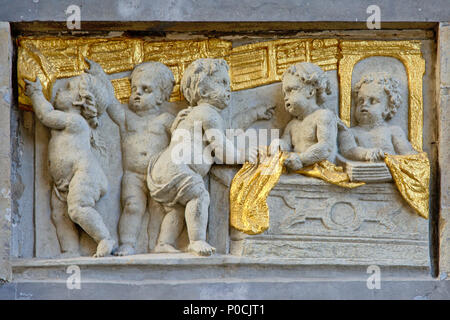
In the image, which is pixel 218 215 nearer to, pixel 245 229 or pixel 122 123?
pixel 245 229

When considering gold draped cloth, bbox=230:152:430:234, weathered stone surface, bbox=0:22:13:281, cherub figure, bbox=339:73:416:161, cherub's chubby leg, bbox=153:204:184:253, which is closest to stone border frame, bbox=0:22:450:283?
weathered stone surface, bbox=0:22:13:281

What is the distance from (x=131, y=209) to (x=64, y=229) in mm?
383

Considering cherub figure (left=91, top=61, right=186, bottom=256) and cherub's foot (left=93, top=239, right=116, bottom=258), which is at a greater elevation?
cherub figure (left=91, top=61, right=186, bottom=256)

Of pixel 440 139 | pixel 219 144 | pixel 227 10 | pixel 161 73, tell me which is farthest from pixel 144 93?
pixel 440 139

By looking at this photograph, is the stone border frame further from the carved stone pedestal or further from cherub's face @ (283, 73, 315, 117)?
cherub's face @ (283, 73, 315, 117)

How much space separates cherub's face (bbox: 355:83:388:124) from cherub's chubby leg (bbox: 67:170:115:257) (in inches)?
61.6

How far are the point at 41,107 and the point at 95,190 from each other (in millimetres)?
546

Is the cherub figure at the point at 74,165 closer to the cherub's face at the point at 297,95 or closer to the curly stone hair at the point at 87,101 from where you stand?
the curly stone hair at the point at 87,101

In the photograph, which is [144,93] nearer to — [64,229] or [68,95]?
[68,95]

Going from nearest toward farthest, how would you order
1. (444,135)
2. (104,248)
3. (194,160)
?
(104,248) < (194,160) < (444,135)

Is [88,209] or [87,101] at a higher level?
[87,101]

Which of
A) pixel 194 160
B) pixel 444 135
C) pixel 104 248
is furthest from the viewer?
pixel 444 135

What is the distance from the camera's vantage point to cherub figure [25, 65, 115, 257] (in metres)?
5.30

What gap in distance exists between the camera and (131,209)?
5.41 metres
